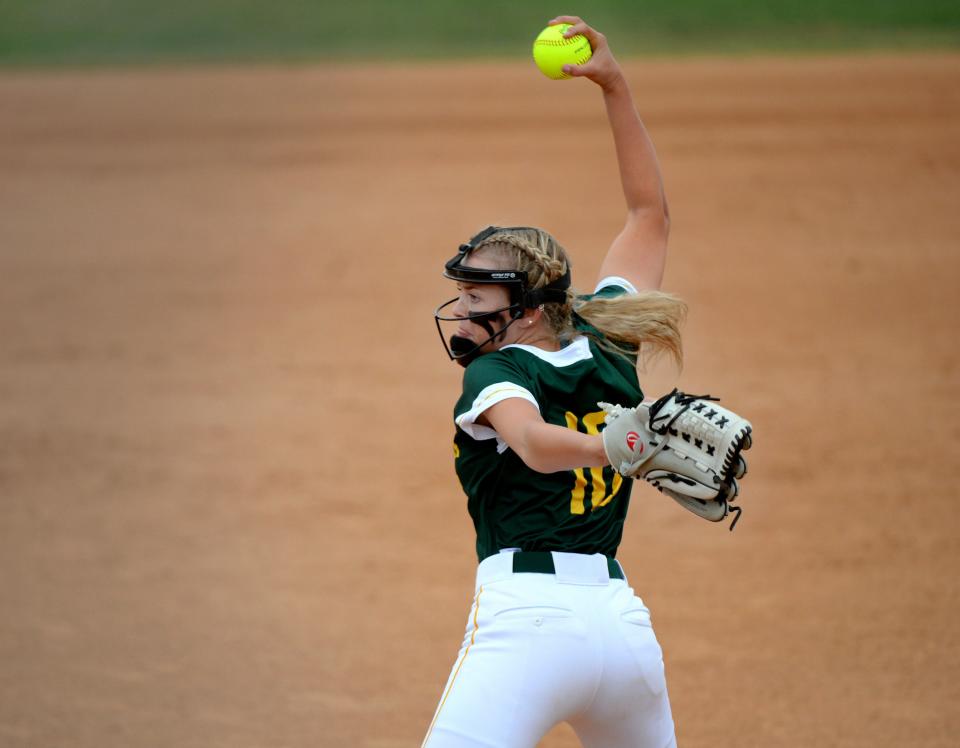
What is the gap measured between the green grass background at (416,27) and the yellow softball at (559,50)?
1805 centimetres

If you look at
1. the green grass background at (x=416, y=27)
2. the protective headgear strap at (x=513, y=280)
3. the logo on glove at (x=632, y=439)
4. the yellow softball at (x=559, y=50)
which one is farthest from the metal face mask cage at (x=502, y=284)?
the green grass background at (x=416, y=27)

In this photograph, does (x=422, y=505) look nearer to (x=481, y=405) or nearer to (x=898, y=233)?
(x=481, y=405)

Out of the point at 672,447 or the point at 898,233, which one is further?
the point at 898,233

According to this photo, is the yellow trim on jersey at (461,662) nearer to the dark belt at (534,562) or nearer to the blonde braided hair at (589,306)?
the dark belt at (534,562)

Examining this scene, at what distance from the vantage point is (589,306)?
3102 millimetres

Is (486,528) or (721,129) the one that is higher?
(721,129)

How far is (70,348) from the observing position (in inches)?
424

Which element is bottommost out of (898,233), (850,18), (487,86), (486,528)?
(486,528)

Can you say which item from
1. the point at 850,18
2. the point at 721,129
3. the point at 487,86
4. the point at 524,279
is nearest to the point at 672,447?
the point at 524,279

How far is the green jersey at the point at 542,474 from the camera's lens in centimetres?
289

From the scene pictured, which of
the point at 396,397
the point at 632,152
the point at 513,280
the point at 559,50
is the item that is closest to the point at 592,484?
the point at 513,280

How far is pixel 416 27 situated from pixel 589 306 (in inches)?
880

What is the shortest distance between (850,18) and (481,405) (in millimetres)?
21831

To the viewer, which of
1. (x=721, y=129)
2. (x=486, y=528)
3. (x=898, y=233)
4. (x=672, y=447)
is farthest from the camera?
(x=721, y=129)
